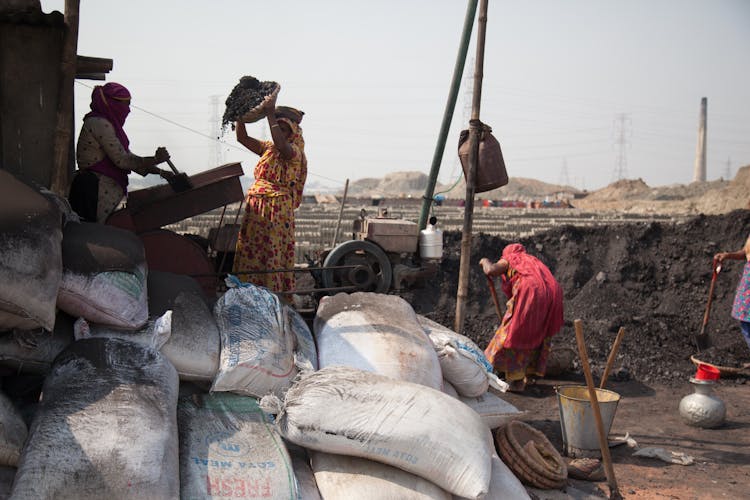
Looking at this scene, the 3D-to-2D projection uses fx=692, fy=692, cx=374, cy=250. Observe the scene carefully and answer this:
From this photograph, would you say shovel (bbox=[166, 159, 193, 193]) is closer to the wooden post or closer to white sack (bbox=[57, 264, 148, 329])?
the wooden post

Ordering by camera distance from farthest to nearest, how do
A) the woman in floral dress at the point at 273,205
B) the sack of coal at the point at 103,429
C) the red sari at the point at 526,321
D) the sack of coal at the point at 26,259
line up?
the red sari at the point at 526,321 < the woman in floral dress at the point at 273,205 < the sack of coal at the point at 26,259 < the sack of coal at the point at 103,429

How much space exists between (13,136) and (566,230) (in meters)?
8.67

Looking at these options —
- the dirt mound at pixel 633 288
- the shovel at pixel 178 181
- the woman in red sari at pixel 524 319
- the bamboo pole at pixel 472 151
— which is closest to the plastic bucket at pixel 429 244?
the bamboo pole at pixel 472 151

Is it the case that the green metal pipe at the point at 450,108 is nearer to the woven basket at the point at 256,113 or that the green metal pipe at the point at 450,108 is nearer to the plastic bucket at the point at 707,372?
the woven basket at the point at 256,113

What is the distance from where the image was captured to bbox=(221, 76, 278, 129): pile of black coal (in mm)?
4609

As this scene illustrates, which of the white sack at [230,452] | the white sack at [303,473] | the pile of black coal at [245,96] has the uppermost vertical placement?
the pile of black coal at [245,96]

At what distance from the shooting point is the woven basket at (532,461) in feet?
12.8

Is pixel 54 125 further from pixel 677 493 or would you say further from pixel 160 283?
pixel 677 493

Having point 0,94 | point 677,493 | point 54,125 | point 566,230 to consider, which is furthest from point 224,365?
point 566,230

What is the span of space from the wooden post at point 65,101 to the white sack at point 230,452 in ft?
5.34

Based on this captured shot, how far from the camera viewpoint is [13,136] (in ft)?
13.6

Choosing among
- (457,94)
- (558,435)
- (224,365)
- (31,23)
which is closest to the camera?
(224,365)

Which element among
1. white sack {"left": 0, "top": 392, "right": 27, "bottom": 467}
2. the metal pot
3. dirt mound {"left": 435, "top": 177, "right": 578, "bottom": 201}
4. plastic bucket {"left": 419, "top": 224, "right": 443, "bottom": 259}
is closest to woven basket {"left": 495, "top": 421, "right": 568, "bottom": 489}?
plastic bucket {"left": 419, "top": 224, "right": 443, "bottom": 259}

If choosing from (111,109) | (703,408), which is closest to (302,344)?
(111,109)
